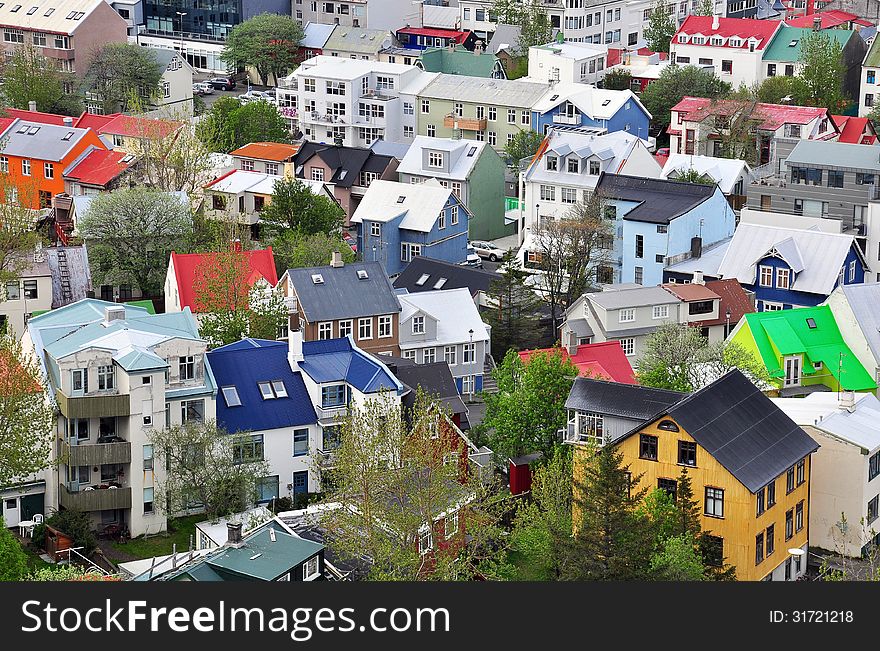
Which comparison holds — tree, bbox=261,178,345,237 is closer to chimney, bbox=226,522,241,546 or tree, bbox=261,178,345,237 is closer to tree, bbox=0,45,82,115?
tree, bbox=0,45,82,115

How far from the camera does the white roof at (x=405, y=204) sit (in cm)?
8238

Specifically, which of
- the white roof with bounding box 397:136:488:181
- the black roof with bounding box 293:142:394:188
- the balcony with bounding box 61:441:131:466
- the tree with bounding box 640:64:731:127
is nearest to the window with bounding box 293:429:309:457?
the balcony with bounding box 61:441:131:466

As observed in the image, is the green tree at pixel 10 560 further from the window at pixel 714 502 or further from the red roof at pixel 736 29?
the red roof at pixel 736 29

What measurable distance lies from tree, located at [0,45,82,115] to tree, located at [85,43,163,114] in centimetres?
205

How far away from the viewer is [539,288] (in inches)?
2955

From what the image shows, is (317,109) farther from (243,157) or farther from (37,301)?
(37,301)

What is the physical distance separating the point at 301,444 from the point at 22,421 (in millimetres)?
9472

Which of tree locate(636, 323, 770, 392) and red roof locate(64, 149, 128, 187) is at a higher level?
red roof locate(64, 149, 128, 187)

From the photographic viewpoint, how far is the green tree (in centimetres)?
4491

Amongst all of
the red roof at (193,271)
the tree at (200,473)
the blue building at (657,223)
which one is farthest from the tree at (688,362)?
the red roof at (193,271)

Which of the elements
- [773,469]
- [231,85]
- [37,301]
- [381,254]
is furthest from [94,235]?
[231,85]

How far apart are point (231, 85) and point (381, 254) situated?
47.9 m

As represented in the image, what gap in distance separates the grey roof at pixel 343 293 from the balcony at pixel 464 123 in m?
36.2

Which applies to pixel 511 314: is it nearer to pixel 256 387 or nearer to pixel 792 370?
pixel 792 370
